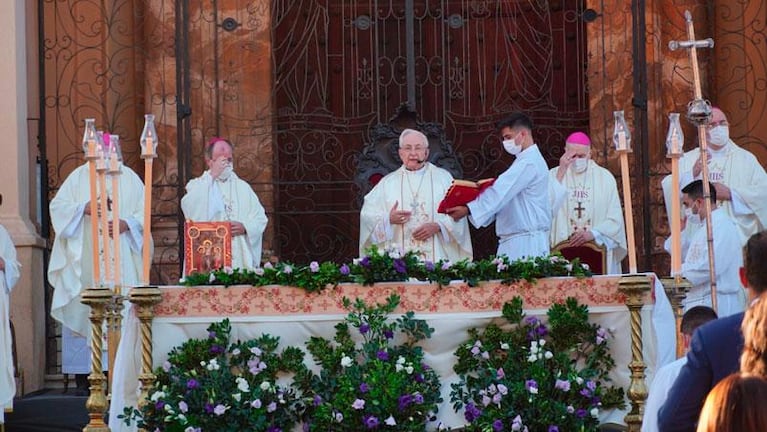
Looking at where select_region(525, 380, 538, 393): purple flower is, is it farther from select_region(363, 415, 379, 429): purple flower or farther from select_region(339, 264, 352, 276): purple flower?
select_region(339, 264, 352, 276): purple flower

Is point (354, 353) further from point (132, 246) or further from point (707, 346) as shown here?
point (132, 246)

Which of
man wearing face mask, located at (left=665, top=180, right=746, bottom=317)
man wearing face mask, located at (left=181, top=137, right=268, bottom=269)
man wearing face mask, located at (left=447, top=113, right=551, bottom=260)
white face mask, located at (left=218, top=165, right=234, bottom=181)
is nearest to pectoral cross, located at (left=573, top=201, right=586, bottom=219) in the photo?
man wearing face mask, located at (left=665, top=180, right=746, bottom=317)

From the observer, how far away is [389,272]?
27.9 ft

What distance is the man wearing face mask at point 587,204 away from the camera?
503 inches

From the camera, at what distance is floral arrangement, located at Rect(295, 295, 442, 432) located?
8109 mm

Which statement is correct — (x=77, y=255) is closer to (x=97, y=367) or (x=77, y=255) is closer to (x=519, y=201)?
(x=519, y=201)

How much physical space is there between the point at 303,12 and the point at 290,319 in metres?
7.43

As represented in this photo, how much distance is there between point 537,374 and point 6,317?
452cm

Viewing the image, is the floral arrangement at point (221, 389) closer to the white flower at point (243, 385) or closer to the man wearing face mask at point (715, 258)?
the white flower at point (243, 385)

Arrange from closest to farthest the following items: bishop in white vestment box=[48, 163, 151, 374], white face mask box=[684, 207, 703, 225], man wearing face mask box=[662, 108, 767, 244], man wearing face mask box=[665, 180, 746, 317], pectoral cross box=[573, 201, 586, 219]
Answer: man wearing face mask box=[665, 180, 746, 317], white face mask box=[684, 207, 703, 225], man wearing face mask box=[662, 108, 767, 244], bishop in white vestment box=[48, 163, 151, 374], pectoral cross box=[573, 201, 586, 219]

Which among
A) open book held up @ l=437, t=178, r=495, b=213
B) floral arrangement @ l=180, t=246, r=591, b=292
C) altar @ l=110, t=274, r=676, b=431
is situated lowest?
altar @ l=110, t=274, r=676, b=431

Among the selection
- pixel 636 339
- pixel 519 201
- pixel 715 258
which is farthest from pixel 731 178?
pixel 636 339

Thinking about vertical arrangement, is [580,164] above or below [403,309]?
above

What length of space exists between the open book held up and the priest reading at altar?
3.04ft
